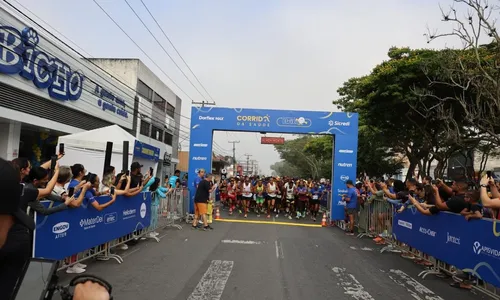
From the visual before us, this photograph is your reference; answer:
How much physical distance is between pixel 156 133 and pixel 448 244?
3244cm

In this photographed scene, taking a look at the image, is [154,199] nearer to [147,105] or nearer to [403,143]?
[403,143]

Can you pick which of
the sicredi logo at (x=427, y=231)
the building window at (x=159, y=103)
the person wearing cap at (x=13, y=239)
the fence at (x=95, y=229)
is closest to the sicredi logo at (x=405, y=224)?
the sicredi logo at (x=427, y=231)

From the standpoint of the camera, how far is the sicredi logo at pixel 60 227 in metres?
5.68

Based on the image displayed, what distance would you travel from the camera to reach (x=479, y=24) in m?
11.8

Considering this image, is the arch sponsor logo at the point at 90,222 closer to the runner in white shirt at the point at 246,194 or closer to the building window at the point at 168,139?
the runner in white shirt at the point at 246,194

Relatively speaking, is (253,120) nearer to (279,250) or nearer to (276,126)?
(276,126)

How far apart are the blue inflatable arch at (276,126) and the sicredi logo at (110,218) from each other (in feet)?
27.3

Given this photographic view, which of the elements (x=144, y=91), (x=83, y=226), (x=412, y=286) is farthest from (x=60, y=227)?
(x=144, y=91)

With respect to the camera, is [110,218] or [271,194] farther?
[271,194]

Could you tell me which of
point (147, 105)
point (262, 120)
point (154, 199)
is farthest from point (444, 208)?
point (147, 105)

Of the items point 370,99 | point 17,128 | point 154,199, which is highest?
point 370,99

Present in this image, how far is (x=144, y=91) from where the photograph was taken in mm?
32812

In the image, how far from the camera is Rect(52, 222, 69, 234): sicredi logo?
18.6 feet

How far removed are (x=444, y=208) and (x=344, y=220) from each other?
7.77m
